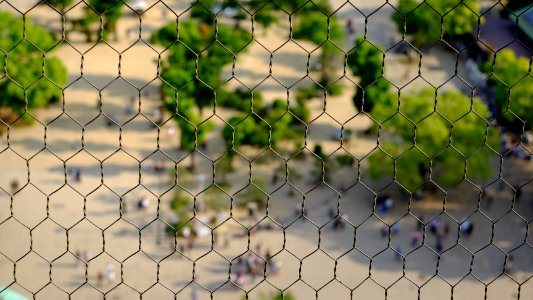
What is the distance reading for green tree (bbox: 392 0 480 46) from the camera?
11.5m

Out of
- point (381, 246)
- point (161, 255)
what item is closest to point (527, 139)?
point (381, 246)

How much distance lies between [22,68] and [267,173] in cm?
271

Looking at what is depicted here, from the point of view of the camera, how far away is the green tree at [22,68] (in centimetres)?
A: 1061

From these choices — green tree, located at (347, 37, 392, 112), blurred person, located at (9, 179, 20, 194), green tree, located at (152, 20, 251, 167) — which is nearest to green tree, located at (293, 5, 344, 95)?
green tree, located at (347, 37, 392, 112)

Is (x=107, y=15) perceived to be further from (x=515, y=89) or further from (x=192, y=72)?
(x=515, y=89)

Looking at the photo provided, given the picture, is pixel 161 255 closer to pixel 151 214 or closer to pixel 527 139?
pixel 151 214

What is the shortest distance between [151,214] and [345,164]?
213 centimetres

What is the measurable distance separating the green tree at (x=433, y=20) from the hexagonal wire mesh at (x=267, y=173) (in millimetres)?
33

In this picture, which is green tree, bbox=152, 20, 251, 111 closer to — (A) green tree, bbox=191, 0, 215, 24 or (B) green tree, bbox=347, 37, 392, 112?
(B) green tree, bbox=347, 37, 392, 112

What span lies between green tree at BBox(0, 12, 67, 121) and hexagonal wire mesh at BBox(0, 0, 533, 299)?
1.0 inches

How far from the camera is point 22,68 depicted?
34.9 feet

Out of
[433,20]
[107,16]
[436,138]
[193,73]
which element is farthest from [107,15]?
[436,138]

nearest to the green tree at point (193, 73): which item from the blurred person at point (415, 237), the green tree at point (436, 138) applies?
the green tree at point (436, 138)

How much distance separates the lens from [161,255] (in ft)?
31.3
